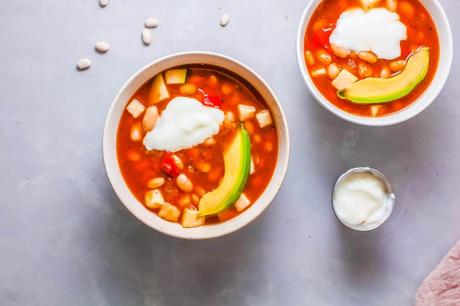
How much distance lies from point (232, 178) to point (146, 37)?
759 millimetres

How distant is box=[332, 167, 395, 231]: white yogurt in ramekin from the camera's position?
2.79 m

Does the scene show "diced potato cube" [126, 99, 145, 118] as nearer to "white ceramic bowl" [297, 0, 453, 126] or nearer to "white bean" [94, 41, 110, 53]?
"white bean" [94, 41, 110, 53]

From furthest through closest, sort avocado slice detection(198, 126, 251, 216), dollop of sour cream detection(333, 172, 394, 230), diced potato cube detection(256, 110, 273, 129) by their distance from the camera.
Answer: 1. dollop of sour cream detection(333, 172, 394, 230)
2. diced potato cube detection(256, 110, 273, 129)
3. avocado slice detection(198, 126, 251, 216)

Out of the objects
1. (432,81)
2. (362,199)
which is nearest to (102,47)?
(362,199)

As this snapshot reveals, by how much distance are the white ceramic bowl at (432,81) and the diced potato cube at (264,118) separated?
21 centimetres

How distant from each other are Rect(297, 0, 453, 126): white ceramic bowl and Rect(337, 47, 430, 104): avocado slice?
67 millimetres

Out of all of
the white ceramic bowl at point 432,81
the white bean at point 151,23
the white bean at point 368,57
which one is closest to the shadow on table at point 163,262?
the white ceramic bowl at point 432,81

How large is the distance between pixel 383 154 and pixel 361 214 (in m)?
0.30

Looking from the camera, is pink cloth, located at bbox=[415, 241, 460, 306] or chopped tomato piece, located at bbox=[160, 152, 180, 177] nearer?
chopped tomato piece, located at bbox=[160, 152, 180, 177]

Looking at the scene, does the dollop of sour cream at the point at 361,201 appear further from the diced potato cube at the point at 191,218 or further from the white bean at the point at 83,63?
the white bean at the point at 83,63

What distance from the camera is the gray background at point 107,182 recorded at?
2811mm

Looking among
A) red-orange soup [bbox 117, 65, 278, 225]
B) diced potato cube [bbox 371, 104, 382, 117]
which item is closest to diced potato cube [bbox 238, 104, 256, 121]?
red-orange soup [bbox 117, 65, 278, 225]

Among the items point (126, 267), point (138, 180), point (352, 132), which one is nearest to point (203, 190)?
point (138, 180)

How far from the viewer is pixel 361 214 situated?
110 inches
